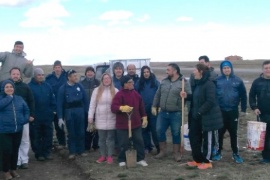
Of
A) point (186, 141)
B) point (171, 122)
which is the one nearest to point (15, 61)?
point (171, 122)

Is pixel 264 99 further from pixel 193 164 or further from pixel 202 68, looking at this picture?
pixel 193 164

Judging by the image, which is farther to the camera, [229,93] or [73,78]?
[73,78]

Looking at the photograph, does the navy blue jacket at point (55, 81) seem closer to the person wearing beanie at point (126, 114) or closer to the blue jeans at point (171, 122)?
the person wearing beanie at point (126, 114)

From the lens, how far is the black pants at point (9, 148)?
322 inches

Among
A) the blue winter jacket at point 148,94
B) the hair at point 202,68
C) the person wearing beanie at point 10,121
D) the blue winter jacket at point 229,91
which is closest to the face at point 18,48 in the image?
the person wearing beanie at point 10,121

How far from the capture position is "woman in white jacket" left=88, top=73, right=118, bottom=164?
934 centimetres

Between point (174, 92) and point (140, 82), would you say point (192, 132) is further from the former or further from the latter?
point (140, 82)

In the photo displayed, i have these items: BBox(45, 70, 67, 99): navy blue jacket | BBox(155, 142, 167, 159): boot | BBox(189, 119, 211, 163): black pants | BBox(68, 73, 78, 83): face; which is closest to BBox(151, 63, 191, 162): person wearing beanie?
BBox(155, 142, 167, 159): boot

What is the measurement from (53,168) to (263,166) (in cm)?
432

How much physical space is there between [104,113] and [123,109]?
61cm

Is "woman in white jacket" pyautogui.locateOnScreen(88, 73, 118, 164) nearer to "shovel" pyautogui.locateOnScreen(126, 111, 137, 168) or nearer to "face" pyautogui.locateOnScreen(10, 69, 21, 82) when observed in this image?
"shovel" pyautogui.locateOnScreen(126, 111, 137, 168)

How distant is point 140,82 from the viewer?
9938mm

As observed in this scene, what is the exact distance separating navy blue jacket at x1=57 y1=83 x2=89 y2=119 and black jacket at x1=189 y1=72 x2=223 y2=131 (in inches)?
107

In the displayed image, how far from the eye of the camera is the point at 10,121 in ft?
26.7
